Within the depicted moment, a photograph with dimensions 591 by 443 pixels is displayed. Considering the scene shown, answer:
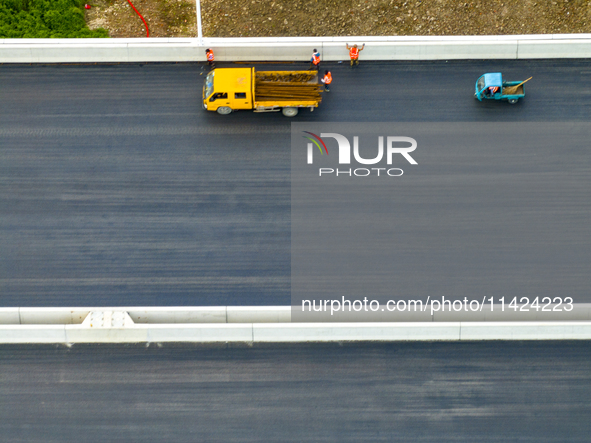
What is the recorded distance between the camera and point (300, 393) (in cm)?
1722

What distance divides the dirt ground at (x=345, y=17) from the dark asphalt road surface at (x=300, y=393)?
19.6m

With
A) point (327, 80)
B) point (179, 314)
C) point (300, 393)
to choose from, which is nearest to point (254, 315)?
point (179, 314)

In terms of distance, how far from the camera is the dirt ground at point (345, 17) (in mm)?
28719

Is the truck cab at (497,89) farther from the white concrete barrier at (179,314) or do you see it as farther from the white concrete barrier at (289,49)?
the white concrete barrier at (179,314)

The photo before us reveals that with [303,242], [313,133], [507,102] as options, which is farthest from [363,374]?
[507,102]

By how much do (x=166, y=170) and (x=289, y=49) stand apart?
7280mm

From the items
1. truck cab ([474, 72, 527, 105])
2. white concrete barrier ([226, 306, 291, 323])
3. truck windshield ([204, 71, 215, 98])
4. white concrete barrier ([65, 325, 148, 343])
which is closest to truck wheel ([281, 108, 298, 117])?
truck windshield ([204, 71, 215, 98])

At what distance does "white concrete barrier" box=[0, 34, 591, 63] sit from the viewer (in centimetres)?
2006

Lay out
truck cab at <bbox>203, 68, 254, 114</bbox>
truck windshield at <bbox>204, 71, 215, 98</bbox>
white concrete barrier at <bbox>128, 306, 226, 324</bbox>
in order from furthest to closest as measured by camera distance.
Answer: truck windshield at <bbox>204, 71, 215, 98</bbox>, truck cab at <bbox>203, 68, 254, 114</bbox>, white concrete barrier at <bbox>128, 306, 226, 324</bbox>

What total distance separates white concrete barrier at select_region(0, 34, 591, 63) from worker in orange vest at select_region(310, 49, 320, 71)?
35 centimetres

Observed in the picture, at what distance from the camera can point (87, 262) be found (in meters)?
18.6

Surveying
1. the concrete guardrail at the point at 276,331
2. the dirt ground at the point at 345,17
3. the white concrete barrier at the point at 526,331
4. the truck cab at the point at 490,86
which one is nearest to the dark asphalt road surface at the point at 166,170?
the truck cab at the point at 490,86

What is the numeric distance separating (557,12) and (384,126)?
1776 cm

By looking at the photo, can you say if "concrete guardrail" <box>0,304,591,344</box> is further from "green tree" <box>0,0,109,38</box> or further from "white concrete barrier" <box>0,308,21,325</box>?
"green tree" <box>0,0,109,38</box>
